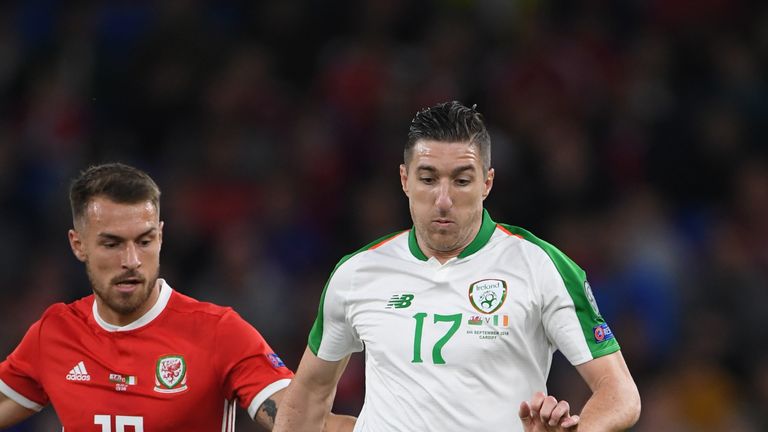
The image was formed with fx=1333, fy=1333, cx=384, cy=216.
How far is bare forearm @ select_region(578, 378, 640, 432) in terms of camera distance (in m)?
4.66

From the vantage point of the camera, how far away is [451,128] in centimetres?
518

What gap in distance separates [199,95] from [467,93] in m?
2.33

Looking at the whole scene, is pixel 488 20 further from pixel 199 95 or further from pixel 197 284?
pixel 197 284

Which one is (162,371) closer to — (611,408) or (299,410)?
(299,410)

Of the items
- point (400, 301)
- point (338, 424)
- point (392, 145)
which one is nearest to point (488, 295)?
point (400, 301)

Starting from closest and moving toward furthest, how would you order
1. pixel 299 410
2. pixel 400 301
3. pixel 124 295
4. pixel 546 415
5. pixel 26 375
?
pixel 546 415, pixel 400 301, pixel 299 410, pixel 124 295, pixel 26 375

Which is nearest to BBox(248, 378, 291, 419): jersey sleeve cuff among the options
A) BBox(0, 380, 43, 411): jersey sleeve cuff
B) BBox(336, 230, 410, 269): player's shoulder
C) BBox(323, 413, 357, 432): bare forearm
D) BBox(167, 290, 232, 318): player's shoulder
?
BBox(323, 413, 357, 432): bare forearm

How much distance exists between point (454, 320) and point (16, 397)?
2.07 metres

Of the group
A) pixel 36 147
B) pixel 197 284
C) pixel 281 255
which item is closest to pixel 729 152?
pixel 281 255

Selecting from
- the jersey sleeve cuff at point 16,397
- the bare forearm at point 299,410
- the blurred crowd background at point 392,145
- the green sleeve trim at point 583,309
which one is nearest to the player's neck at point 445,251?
the green sleeve trim at point 583,309

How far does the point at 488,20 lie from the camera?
462 inches

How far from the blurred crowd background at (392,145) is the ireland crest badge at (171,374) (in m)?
3.72

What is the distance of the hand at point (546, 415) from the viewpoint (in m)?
4.39

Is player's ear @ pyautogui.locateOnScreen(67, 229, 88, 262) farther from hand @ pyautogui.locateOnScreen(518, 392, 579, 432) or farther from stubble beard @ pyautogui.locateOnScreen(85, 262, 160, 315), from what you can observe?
hand @ pyautogui.locateOnScreen(518, 392, 579, 432)
